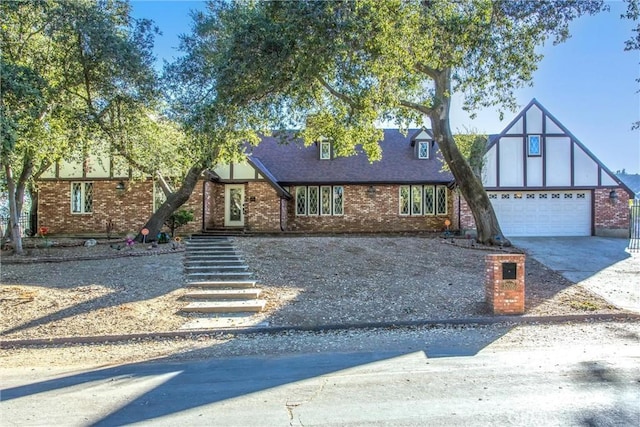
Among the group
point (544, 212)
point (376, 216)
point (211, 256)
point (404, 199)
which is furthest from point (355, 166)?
point (211, 256)

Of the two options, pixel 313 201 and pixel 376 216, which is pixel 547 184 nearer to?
pixel 376 216

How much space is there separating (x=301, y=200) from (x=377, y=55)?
1112 centimetres

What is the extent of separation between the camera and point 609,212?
18.9 m

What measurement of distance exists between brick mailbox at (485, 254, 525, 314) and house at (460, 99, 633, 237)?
11801 mm

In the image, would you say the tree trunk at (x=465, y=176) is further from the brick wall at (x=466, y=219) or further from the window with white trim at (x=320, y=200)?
the window with white trim at (x=320, y=200)

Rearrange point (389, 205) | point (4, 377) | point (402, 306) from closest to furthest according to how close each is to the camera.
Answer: point (4, 377) < point (402, 306) < point (389, 205)

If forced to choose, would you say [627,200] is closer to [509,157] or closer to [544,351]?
[509,157]

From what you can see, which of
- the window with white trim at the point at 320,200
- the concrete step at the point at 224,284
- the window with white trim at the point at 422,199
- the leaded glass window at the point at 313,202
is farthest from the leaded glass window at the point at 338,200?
the concrete step at the point at 224,284

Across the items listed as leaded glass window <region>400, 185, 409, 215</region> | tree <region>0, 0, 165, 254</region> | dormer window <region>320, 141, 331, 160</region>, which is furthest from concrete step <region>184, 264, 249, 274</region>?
dormer window <region>320, 141, 331, 160</region>

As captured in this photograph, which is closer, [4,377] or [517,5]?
[4,377]

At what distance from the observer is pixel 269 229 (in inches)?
762

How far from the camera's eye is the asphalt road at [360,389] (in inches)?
153

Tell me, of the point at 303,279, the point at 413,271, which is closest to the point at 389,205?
the point at 413,271

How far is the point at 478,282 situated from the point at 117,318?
7.80 meters
